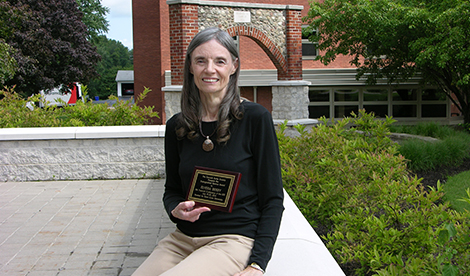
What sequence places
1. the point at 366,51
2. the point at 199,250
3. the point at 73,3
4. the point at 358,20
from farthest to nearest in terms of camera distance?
the point at 73,3
the point at 366,51
the point at 358,20
the point at 199,250

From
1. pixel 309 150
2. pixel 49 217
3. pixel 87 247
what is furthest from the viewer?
pixel 309 150

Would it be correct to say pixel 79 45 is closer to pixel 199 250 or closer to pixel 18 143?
pixel 18 143

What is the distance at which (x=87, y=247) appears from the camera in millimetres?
4336

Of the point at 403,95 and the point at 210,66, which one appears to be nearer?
the point at 210,66

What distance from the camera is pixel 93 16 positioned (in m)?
41.2

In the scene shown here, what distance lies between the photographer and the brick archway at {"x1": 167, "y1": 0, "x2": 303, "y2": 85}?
1305 cm

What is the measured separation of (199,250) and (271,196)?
45 cm

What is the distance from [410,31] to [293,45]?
13.2ft

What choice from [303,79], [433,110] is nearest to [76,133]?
[303,79]

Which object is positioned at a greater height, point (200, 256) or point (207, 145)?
point (207, 145)

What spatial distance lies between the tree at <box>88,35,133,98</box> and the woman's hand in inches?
1737

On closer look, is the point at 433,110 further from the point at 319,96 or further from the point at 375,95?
the point at 319,96

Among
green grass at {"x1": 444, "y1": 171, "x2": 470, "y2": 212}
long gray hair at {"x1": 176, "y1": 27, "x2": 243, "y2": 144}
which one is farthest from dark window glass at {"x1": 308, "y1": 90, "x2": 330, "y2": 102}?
long gray hair at {"x1": 176, "y1": 27, "x2": 243, "y2": 144}

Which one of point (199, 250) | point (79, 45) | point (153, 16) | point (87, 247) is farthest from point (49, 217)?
point (79, 45)
